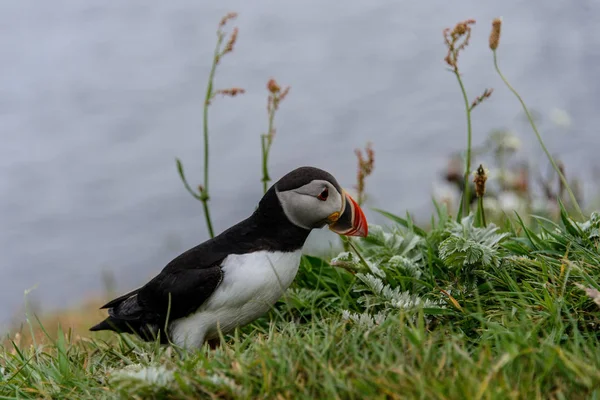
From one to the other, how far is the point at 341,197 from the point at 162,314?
1.27 meters

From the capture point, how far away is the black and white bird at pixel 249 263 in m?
4.20

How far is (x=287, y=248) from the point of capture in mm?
4309

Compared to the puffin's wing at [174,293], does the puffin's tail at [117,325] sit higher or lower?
lower

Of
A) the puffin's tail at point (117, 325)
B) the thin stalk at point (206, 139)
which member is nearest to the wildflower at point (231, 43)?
the thin stalk at point (206, 139)

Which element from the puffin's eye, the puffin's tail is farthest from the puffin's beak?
the puffin's tail

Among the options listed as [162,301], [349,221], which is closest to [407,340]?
[349,221]

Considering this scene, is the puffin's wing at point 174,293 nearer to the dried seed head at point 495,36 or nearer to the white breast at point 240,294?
the white breast at point 240,294

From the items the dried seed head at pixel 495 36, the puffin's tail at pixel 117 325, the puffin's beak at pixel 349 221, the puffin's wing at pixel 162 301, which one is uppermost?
the dried seed head at pixel 495 36

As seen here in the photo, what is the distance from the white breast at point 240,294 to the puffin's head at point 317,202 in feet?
0.81

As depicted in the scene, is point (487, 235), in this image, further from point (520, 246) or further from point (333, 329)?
point (333, 329)

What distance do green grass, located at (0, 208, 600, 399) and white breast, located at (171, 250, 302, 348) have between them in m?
0.14

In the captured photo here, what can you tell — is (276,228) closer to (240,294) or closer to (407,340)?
(240,294)

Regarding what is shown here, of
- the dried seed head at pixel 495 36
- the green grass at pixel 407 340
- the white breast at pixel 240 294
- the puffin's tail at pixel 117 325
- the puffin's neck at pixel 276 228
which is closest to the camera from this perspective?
the green grass at pixel 407 340

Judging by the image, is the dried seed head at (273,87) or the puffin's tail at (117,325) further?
the dried seed head at (273,87)
